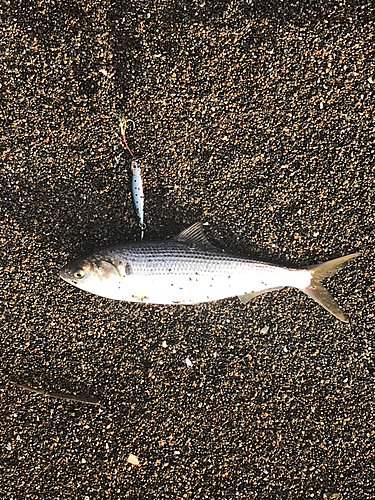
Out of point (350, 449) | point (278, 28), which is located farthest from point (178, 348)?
point (278, 28)

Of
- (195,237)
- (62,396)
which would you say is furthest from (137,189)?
(62,396)

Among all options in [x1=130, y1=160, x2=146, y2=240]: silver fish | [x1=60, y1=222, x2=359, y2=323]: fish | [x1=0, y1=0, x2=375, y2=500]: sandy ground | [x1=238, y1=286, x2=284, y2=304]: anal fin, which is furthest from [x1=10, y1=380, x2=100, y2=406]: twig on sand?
[x1=130, y1=160, x2=146, y2=240]: silver fish

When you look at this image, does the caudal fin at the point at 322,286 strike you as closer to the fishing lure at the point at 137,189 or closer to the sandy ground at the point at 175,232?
the sandy ground at the point at 175,232

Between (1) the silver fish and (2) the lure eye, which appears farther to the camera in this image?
(1) the silver fish

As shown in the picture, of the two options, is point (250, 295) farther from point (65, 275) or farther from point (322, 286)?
point (65, 275)

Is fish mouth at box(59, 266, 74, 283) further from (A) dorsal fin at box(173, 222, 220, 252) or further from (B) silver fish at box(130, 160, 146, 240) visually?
(A) dorsal fin at box(173, 222, 220, 252)

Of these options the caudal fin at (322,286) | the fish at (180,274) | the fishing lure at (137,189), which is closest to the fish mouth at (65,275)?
the fish at (180,274)
